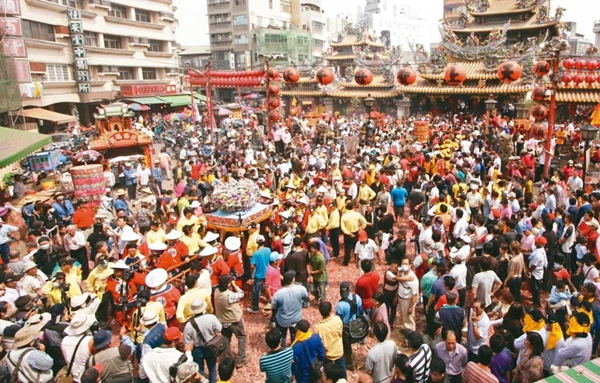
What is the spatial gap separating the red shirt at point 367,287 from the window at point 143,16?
39.2 meters

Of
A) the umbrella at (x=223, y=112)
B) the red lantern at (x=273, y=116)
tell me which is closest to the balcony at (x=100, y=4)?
the umbrella at (x=223, y=112)

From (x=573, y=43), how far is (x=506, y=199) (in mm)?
47240

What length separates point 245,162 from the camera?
14.9m

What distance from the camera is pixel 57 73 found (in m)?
29.6

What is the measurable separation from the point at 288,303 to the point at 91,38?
3434 centimetres

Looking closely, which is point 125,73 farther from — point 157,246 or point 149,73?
point 157,246

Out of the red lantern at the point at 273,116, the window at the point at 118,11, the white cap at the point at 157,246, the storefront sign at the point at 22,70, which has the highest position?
the window at the point at 118,11

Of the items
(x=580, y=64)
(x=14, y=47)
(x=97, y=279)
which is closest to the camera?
(x=97, y=279)

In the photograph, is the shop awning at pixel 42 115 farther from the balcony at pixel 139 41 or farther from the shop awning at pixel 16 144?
the balcony at pixel 139 41

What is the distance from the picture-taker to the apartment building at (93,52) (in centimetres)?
2744

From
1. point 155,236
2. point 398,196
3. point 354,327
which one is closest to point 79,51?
point 155,236

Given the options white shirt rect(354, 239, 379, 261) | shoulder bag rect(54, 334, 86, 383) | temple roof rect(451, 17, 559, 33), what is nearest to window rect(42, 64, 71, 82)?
temple roof rect(451, 17, 559, 33)

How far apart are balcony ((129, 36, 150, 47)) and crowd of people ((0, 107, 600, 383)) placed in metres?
29.5

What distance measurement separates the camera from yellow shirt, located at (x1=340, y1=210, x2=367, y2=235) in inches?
337
